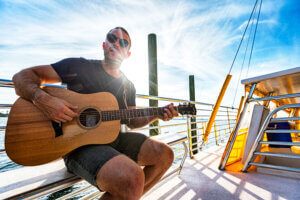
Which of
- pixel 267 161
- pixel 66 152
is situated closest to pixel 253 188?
pixel 267 161

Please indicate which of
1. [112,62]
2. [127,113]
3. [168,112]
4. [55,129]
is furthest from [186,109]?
[55,129]

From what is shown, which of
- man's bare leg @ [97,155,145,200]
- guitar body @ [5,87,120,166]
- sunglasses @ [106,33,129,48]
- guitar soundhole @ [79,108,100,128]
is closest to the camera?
man's bare leg @ [97,155,145,200]

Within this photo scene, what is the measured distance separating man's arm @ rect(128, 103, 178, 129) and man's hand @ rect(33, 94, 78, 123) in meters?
0.68

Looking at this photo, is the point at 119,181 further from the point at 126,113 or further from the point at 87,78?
the point at 87,78

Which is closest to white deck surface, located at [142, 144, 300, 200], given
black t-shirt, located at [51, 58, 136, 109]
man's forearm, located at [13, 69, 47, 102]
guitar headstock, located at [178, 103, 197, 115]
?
guitar headstock, located at [178, 103, 197, 115]

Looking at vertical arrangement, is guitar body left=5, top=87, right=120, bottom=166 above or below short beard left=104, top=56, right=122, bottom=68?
below

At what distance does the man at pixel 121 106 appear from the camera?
0.77 m

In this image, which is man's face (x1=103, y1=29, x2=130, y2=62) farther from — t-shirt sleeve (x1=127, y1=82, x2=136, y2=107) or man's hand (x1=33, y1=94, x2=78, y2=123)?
man's hand (x1=33, y1=94, x2=78, y2=123)

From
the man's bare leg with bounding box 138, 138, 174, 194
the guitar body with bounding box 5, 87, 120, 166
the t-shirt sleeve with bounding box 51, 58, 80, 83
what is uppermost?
the t-shirt sleeve with bounding box 51, 58, 80, 83

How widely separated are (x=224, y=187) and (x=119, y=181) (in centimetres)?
135

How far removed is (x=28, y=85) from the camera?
972 millimetres

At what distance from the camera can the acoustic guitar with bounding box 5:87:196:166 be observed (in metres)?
0.86

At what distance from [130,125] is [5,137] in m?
0.98

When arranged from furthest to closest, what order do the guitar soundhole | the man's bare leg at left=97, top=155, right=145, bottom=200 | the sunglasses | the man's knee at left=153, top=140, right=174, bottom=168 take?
1. the sunglasses
2. the man's knee at left=153, top=140, right=174, bottom=168
3. the guitar soundhole
4. the man's bare leg at left=97, top=155, right=145, bottom=200
